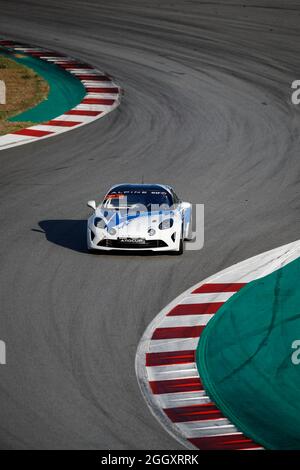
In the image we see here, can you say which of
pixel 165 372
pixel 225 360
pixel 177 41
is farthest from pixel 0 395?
pixel 177 41

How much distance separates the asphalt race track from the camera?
11539mm

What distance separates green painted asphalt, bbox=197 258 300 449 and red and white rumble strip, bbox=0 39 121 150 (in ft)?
34.2

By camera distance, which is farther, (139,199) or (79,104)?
(79,104)

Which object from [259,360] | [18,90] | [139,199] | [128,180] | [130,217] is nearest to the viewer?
[259,360]

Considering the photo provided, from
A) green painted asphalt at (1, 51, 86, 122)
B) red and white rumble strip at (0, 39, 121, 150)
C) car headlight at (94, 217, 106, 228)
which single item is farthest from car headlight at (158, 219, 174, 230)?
green painted asphalt at (1, 51, 86, 122)

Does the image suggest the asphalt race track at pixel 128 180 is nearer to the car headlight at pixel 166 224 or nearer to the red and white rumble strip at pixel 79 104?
the red and white rumble strip at pixel 79 104

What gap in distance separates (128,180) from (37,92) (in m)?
8.24

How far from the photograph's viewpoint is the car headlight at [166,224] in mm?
16641

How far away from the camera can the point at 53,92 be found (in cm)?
2855

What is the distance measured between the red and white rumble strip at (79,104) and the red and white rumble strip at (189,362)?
956cm

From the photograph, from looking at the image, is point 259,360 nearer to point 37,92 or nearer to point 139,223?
point 139,223

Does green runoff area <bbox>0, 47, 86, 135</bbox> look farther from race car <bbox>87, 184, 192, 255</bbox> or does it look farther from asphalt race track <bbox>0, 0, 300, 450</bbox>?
race car <bbox>87, 184, 192, 255</bbox>

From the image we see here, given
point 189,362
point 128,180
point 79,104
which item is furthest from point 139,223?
point 79,104

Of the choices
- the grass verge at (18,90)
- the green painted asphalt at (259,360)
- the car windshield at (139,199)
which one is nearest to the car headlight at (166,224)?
the car windshield at (139,199)
